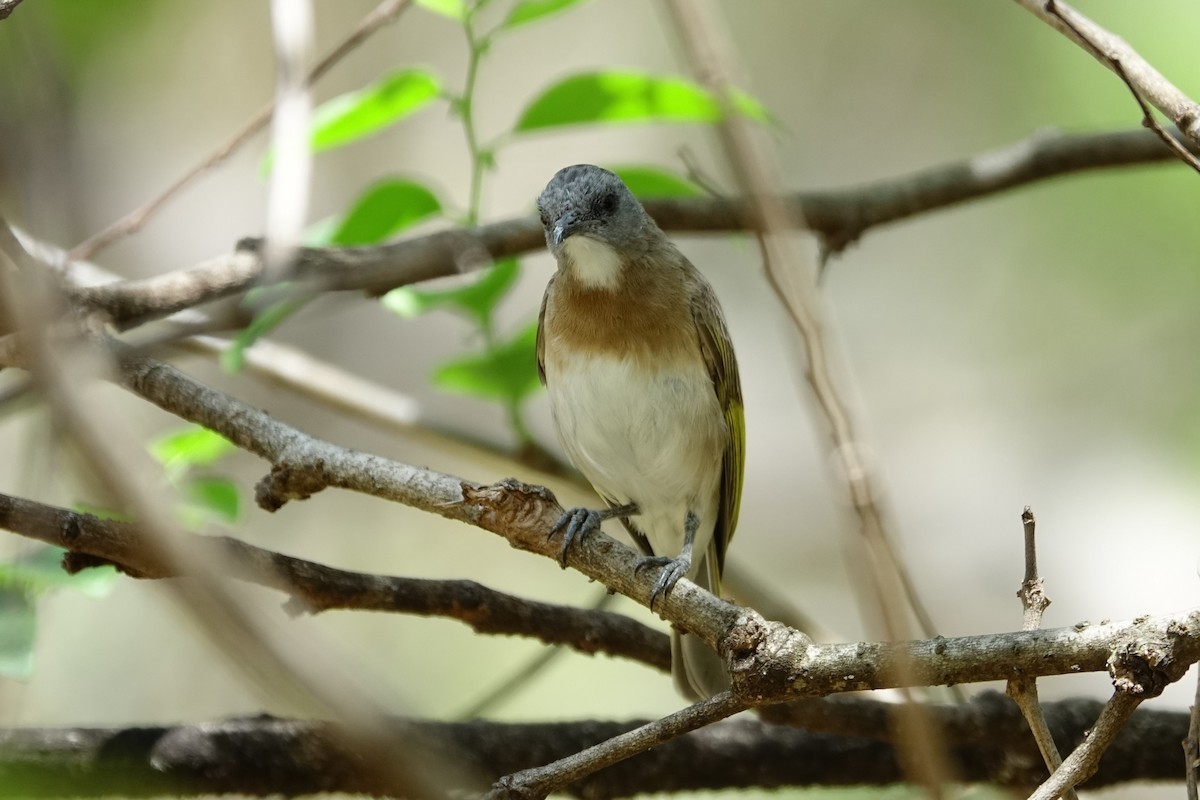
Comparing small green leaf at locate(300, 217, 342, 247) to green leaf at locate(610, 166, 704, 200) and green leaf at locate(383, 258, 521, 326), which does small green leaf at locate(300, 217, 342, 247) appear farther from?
green leaf at locate(610, 166, 704, 200)

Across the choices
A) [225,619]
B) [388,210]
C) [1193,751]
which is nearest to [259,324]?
[388,210]

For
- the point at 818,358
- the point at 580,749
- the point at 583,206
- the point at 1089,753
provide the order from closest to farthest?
1. the point at 818,358
2. the point at 1089,753
3. the point at 580,749
4. the point at 583,206

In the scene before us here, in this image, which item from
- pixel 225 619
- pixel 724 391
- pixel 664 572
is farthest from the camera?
pixel 724 391

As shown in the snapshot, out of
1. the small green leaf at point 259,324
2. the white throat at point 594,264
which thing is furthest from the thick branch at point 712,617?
the white throat at point 594,264

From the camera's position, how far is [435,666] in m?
6.43

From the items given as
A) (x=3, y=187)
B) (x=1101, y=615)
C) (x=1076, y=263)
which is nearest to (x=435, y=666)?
(x=1101, y=615)

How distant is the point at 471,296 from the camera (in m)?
3.38

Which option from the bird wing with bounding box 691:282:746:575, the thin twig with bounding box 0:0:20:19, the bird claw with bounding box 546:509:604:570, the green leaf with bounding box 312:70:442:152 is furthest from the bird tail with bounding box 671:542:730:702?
the thin twig with bounding box 0:0:20:19

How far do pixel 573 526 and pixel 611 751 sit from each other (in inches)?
30.2

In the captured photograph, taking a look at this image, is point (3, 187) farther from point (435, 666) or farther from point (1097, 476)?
point (1097, 476)

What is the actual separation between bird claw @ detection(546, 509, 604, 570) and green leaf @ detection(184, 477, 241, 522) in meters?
0.88

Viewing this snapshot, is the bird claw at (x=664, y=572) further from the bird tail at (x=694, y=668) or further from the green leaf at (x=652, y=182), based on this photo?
the green leaf at (x=652, y=182)

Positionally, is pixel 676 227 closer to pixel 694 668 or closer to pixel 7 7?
pixel 694 668

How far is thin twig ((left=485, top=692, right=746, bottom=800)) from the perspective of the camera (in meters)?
1.84
